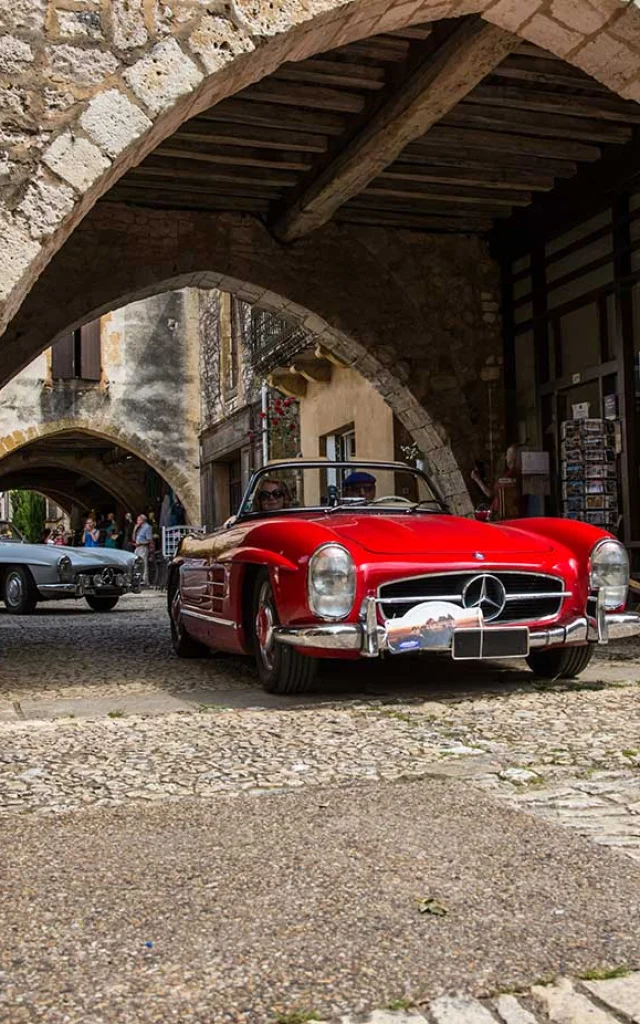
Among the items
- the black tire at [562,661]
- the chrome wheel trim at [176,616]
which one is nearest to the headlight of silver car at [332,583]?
the black tire at [562,661]

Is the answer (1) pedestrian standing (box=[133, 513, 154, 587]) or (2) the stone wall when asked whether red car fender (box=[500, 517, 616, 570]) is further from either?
(2) the stone wall

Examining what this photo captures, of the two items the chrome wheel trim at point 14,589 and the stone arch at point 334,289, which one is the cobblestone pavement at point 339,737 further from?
the chrome wheel trim at point 14,589

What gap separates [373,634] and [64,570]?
858 centimetres

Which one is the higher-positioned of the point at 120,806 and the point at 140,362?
the point at 140,362

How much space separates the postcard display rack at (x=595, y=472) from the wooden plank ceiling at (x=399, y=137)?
2.57m

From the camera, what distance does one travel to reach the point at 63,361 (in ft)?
74.6

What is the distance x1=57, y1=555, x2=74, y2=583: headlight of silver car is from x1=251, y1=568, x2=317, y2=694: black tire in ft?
25.2

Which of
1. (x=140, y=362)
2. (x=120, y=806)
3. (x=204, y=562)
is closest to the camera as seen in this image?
(x=120, y=806)

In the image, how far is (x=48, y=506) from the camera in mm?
49656

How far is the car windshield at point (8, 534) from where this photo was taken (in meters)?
13.4

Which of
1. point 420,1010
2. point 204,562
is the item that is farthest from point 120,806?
point 204,562

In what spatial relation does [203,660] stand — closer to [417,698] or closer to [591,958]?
[417,698]

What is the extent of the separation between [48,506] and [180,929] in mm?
49241

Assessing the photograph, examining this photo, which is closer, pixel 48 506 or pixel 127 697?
pixel 127 697
